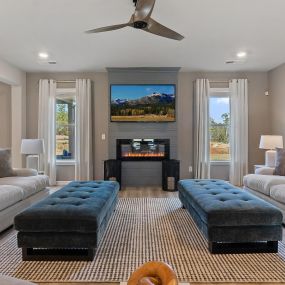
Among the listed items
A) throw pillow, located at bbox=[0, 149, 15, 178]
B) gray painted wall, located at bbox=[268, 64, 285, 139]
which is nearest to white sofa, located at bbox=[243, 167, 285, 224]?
gray painted wall, located at bbox=[268, 64, 285, 139]

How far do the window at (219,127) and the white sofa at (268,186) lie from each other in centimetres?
202

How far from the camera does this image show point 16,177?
4570 mm

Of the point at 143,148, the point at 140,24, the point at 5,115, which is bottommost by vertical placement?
the point at 143,148

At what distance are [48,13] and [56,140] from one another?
383cm

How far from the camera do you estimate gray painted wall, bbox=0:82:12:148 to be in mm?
6664

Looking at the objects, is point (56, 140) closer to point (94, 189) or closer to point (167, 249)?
point (94, 189)

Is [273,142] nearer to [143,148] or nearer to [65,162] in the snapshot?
[143,148]

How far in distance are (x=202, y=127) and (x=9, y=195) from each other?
14.9 feet

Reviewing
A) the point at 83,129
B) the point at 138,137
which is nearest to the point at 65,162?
the point at 83,129

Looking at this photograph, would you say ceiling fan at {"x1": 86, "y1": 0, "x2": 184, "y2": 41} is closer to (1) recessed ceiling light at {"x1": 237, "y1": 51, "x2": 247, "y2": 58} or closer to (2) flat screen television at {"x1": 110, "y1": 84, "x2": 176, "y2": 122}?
(1) recessed ceiling light at {"x1": 237, "y1": 51, "x2": 247, "y2": 58}

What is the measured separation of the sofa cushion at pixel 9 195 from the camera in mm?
3363

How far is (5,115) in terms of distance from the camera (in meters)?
6.67

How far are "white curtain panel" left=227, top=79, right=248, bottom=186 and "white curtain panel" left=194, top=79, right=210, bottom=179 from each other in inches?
24.1

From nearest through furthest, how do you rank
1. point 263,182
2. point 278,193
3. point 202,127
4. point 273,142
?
point 278,193 < point 263,182 < point 273,142 < point 202,127
